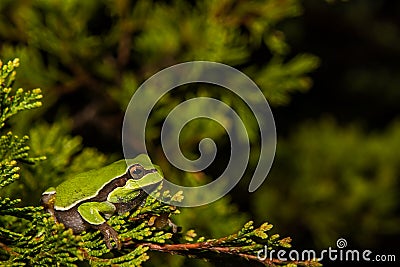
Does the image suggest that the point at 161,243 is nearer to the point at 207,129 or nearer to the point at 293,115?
the point at 207,129

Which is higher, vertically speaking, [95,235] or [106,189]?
[106,189]

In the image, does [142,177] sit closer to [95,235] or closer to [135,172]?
[135,172]

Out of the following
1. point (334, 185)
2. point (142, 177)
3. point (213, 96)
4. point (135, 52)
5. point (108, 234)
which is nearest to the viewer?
point (108, 234)

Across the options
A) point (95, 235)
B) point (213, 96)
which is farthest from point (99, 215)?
point (213, 96)

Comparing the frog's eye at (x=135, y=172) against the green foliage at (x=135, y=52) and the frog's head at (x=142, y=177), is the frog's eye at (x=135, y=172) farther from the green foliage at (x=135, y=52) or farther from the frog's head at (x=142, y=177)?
the green foliage at (x=135, y=52)

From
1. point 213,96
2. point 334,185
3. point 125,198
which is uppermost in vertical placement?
point 334,185

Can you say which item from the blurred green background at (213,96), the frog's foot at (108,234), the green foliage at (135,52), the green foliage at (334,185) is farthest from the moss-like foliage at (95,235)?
the green foliage at (334,185)

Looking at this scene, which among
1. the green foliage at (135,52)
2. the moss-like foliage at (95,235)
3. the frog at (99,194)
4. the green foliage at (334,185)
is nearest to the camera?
the moss-like foliage at (95,235)

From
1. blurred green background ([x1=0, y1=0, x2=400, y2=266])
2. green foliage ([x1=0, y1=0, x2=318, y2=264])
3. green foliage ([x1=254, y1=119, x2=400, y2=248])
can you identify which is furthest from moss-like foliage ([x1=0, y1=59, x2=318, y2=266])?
green foliage ([x1=254, y1=119, x2=400, y2=248])
